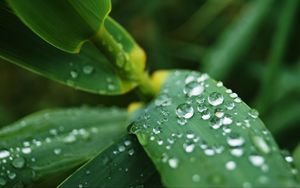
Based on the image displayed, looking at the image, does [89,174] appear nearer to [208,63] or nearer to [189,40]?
[208,63]

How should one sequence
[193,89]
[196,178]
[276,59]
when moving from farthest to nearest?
[276,59] < [193,89] < [196,178]

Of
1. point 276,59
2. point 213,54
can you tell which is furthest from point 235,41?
point 276,59

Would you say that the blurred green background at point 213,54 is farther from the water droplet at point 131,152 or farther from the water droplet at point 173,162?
the water droplet at point 173,162

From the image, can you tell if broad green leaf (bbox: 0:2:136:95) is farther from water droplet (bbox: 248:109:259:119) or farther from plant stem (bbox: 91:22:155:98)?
water droplet (bbox: 248:109:259:119)

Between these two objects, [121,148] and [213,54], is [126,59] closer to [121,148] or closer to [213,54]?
[121,148]

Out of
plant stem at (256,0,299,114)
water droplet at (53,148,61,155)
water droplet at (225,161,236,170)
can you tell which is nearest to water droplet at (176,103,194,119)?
water droplet at (225,161,236,170)

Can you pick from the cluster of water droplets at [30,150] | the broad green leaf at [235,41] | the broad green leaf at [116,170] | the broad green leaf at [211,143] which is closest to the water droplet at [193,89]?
the broad green leaf at [211,143]
